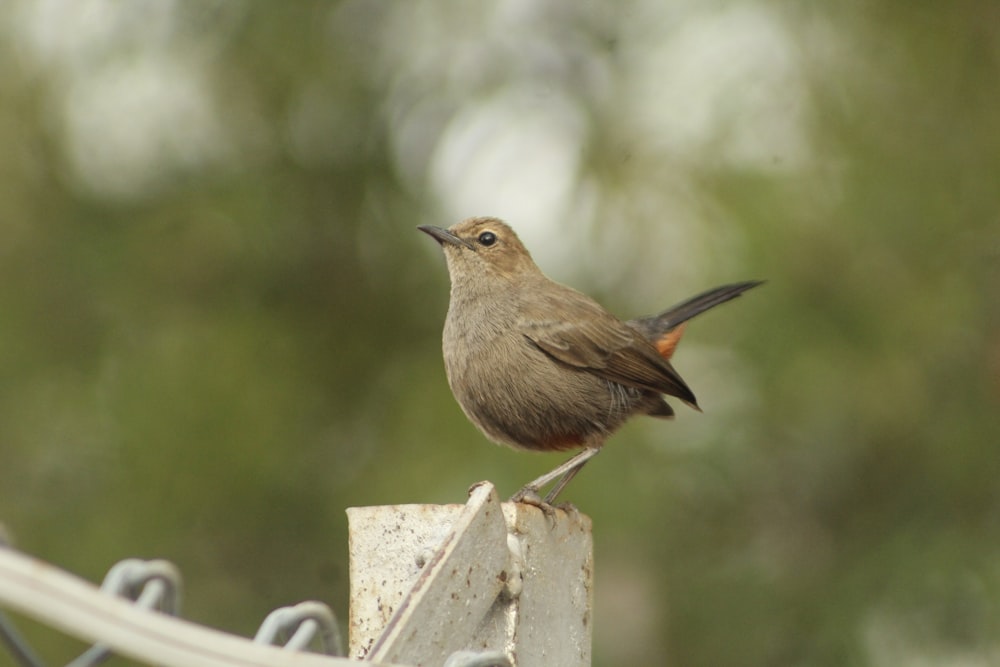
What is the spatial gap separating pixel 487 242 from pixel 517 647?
3198 millimetres

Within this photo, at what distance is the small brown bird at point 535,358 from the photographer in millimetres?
4535

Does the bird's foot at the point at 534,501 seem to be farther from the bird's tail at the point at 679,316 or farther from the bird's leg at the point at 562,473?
the bird's tail at the point at 679,316

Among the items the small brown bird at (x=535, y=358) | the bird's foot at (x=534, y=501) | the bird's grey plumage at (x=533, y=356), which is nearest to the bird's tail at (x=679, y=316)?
the bird's grey plumage at (x=533, y=356)

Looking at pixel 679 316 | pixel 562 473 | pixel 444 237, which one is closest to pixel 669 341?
pixel 679 316

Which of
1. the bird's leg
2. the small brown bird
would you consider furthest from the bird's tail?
the bird's leg

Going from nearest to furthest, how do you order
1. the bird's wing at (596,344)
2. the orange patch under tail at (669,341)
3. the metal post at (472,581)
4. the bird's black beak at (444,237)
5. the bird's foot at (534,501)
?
the metal post at (472,581) < the bird's foot at (534,501) < the bird's wing at (596,344) < the bird's black beak at (444,237) < the orange patch under tail at (669,341)

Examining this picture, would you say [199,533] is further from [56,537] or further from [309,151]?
[309,151]

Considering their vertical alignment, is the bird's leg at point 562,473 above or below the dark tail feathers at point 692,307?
below

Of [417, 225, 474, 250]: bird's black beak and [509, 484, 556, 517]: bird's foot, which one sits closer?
[509, 484, 556, 517]: bird's foot

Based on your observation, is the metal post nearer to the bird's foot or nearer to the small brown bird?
the bird's foot

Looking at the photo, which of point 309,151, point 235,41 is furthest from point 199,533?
point 235,41

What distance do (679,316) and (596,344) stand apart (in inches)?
38.2

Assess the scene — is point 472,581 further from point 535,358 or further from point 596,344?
point 596,344

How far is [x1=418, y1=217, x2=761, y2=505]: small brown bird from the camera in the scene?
→ 4535 mm
